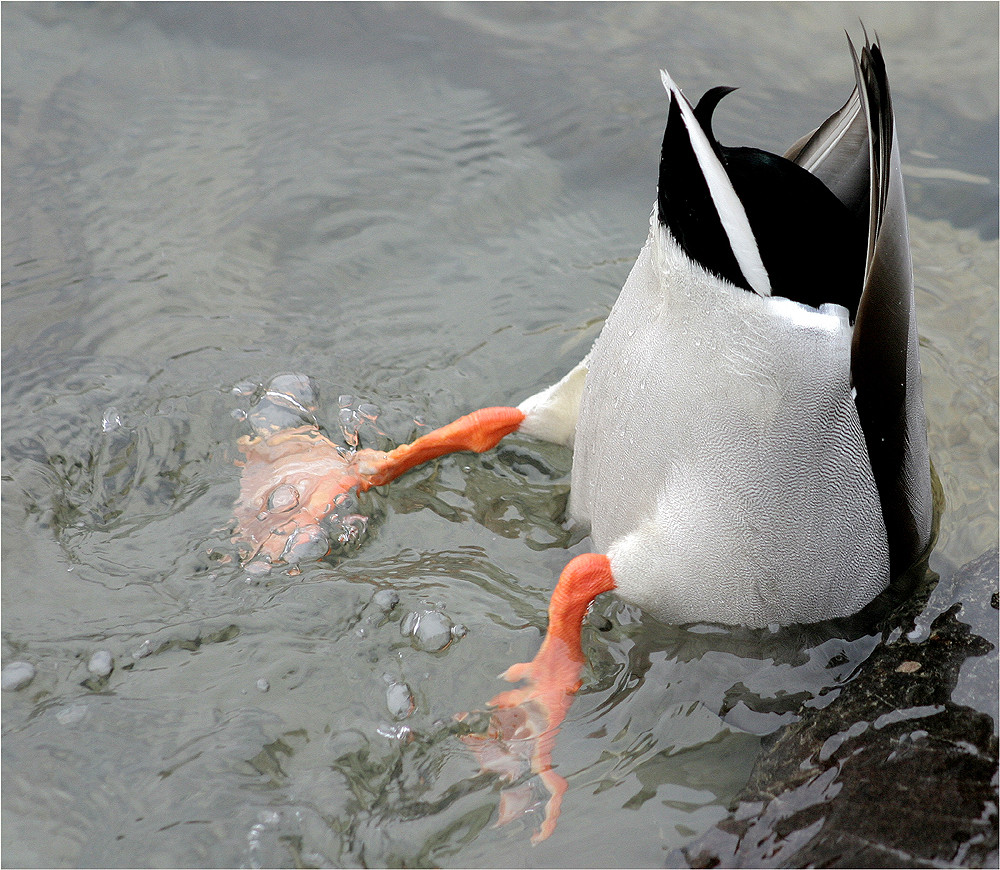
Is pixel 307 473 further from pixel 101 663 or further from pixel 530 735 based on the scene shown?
pixel 530 735

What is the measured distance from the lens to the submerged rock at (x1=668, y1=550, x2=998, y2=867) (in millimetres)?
2201

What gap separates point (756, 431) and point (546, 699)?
3.23 feet

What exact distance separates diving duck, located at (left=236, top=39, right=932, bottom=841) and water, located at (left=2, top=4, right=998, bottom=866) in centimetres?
23

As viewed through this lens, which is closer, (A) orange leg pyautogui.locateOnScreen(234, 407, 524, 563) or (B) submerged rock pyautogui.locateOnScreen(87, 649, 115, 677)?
(B) submerged rock pyautogui.locateOnScreen(87, 649, 115, 677)

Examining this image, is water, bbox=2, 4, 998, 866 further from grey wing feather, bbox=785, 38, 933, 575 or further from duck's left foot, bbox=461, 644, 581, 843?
grey wing feather, bbox=785, 38, 933, 575

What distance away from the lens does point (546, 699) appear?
274cm

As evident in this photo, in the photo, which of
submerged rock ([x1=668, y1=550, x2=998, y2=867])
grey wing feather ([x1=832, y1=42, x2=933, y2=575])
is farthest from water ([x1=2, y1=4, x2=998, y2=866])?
grey wing feather ([x1=832, y1=42, x2=933, y2=575])

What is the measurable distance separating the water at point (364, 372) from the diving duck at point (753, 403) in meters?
0.23

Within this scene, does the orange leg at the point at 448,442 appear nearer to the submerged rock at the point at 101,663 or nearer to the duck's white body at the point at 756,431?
the duck's white body at the point at 756,431

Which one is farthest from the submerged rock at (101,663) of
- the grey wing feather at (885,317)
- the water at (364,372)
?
the grey wing feather at (885,317)

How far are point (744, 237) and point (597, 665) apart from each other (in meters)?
1.37

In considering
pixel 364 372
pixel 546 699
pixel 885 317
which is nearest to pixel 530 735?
pixel 546 699

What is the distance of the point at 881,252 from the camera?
230 cm

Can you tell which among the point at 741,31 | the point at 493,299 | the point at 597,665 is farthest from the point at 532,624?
the point at 741,31
